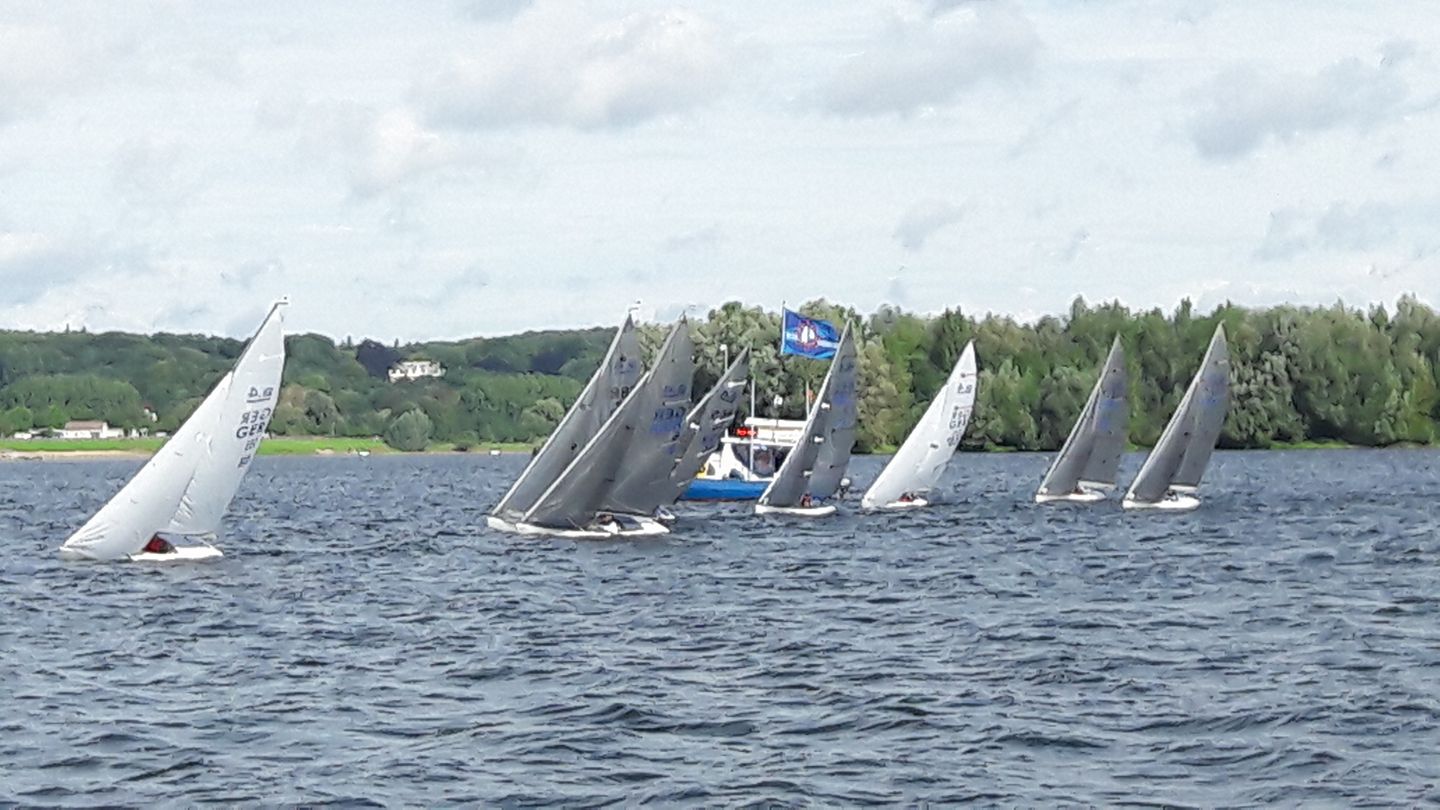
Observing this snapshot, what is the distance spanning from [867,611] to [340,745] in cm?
1633

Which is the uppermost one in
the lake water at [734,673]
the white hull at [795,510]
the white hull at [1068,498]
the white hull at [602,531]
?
the white hull at [602,531]

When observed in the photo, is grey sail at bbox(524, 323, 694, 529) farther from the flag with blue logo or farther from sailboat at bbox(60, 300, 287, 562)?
the flag with blue logo

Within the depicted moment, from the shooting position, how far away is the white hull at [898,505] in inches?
2817

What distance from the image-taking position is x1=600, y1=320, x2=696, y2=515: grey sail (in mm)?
51844

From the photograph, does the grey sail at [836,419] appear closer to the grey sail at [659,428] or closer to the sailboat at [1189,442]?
the sailboat at [1189,442]

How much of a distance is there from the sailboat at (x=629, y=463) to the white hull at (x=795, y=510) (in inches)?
569

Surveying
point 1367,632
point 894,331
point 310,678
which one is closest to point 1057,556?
point 1367,632

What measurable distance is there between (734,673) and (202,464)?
2040 cm

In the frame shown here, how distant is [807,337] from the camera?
270ft

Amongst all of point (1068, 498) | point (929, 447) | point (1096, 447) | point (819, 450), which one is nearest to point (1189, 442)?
point (1096, 447)

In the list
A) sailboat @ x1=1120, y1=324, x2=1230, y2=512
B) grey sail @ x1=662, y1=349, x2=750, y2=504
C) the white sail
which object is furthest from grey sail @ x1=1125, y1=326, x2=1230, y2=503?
the white sail

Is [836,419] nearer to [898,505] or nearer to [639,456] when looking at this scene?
[898,505]

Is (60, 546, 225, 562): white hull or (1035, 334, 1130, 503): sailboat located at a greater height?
(1035, 334, 1130, 503): sailboat

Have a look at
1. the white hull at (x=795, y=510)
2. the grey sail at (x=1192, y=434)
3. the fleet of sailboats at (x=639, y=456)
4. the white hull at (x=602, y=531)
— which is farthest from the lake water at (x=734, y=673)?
the white hull at (x=795, y=510)
